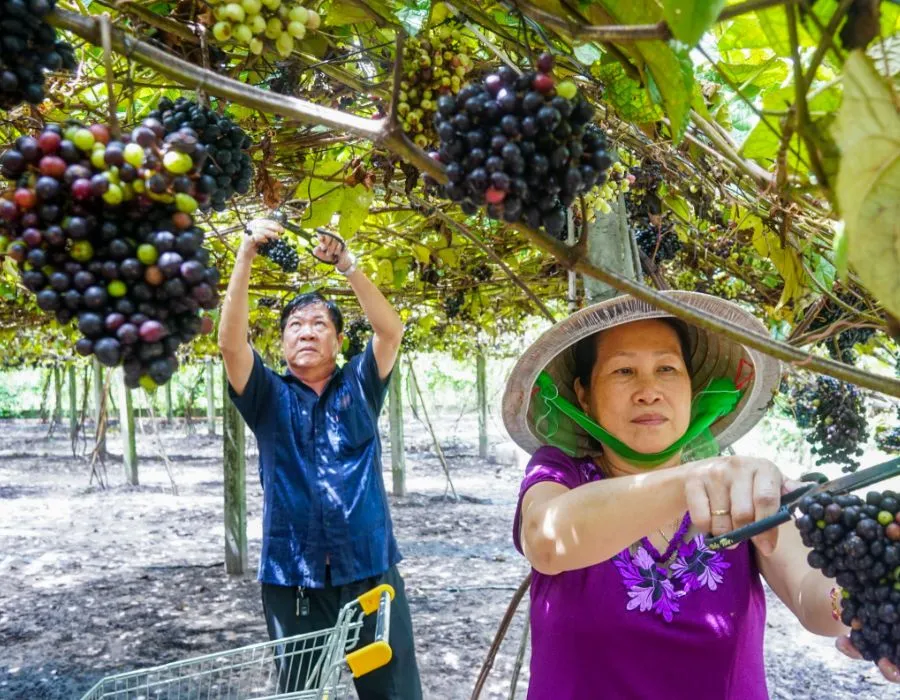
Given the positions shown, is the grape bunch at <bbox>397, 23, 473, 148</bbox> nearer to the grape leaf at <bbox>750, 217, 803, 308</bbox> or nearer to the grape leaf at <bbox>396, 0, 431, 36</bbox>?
the grape leaf at <bbox>396, 0, 431, 36</bbox>

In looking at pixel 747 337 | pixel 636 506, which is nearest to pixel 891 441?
pixel 636 506

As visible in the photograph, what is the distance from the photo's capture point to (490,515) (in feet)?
31.3

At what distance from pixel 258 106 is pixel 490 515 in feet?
30.0

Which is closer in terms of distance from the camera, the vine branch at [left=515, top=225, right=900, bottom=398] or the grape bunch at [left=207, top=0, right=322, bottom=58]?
the vine branch at [left=515, top=225, right=900, bottom=398]

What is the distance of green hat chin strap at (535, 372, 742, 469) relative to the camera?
1.64 metres

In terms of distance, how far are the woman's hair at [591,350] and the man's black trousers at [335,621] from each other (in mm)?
1497

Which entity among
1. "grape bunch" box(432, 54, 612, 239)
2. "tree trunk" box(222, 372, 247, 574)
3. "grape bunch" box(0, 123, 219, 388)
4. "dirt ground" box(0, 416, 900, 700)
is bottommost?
"dirt ground" box(0, 416, 900, 700)

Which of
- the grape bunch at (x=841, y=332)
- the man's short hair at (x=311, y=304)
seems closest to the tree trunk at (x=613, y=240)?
the grape bunch at (x=841, y=332)

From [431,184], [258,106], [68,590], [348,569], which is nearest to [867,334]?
[348,569]

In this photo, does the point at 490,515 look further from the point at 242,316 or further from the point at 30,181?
the point at 30,181

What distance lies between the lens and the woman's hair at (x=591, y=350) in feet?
5.68

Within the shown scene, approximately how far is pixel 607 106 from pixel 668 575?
107 centimetres

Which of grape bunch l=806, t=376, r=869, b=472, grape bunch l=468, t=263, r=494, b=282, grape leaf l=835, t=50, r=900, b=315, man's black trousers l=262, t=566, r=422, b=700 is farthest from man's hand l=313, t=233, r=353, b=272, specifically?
grape bunch l=806, t=376, r=869, b=472

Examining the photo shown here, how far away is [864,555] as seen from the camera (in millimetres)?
806
